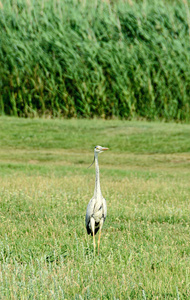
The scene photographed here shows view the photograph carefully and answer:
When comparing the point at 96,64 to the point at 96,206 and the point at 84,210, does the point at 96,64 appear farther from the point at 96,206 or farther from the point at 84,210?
the point at 96,206

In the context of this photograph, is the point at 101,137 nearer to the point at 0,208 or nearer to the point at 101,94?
the point at 101,94

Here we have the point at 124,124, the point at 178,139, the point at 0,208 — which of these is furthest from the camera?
the point at 124,124

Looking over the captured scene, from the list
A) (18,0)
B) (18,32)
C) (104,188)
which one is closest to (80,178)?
(104,188)

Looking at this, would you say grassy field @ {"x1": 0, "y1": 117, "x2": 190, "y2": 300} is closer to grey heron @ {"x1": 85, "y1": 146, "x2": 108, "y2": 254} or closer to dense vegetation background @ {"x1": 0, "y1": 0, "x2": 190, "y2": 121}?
grey heron @ {"x1": 85, "y1": 146, "x2": 108, "y2": 254}

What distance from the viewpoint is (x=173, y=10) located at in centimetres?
1936

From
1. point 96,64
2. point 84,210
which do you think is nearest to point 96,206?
point 84,210

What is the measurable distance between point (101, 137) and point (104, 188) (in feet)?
19.9

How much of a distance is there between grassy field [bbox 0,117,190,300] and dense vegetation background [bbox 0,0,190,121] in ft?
3.60

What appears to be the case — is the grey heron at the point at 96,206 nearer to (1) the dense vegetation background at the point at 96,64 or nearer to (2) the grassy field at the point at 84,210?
(2) the grassy field at the point at 84,210

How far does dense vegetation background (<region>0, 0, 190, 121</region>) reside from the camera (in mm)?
17969

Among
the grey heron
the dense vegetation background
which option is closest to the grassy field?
the grey heron

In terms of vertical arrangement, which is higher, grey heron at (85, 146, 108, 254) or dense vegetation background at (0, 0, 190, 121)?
dense vegetation background at (0, 0, 190, 121)

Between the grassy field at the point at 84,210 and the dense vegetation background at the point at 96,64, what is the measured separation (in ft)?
3.60

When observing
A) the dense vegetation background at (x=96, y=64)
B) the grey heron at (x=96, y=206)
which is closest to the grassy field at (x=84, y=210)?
the grey heron at (x=96, y=206)
